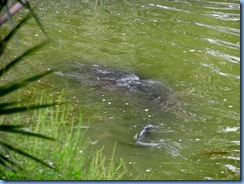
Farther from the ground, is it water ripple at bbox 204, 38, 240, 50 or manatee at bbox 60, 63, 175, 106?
water ripple at bbox 204, 38, 240, 50

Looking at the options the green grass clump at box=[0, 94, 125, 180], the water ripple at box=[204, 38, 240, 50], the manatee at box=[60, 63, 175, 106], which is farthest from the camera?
the water ripple at box=[204, 38, 240, 50]

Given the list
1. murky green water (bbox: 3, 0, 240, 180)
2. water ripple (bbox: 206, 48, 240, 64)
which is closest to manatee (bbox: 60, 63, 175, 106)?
murky green water (bbox: 3, 0, 240, 180)

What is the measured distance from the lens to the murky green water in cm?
406

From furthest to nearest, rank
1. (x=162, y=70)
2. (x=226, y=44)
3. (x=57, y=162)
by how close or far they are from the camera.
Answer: (x=226, y=44) < (x=162, y=70) < (x=57, y=162)

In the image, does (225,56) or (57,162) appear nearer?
(57,162)

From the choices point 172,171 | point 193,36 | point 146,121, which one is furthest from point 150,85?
point 172,171

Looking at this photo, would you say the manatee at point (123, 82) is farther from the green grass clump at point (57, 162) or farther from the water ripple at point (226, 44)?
the green grass clump at point (57, 162)

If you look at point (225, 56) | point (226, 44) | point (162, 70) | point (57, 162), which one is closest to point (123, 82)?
point (162, 70)

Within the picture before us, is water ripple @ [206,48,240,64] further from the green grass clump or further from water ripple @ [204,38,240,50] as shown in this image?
the green grass clump

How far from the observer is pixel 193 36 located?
628 cm

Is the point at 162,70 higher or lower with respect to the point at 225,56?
lower

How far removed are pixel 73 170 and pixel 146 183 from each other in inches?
17.2

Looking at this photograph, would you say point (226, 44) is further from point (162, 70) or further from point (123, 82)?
point (123, 82)

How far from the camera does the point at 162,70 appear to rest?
5.58 meters
